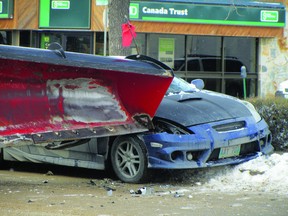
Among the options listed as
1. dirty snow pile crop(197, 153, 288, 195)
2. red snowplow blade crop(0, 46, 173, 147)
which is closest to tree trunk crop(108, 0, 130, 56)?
red snowplow blade crop(0, 46, 173, 147)

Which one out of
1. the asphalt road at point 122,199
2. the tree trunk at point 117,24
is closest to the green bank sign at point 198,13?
the tree trunk at point 117,24

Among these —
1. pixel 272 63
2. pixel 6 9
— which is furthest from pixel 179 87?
pixel 272 63

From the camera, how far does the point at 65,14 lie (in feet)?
64.4

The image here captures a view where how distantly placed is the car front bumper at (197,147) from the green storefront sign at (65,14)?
1195cm

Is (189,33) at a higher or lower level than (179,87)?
higher

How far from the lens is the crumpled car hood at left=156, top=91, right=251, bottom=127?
26.2ft

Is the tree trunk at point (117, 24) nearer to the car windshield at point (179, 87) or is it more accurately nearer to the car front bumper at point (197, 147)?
the car windshield at point (179, 87)

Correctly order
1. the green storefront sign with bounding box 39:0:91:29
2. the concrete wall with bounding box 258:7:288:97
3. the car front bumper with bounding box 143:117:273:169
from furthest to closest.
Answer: the concrete wall with bounding box 258:7:288:97, the green storefront sign with bounding box 39:0:91:29, the car front bumper with bounding box 143:117:273:169

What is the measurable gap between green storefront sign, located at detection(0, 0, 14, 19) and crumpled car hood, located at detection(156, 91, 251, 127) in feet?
39.4

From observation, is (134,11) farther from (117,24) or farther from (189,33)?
(117,24)

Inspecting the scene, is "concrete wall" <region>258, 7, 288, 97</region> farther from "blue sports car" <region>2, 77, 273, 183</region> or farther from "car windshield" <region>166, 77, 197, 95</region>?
"blue sports car" <region>2, 77, 273, 183</region>

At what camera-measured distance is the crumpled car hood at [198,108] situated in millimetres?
7988

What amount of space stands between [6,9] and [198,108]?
41.9ft

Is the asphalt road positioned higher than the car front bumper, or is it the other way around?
the car front bumper
